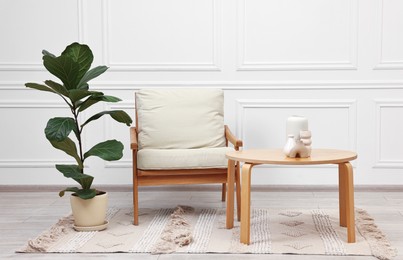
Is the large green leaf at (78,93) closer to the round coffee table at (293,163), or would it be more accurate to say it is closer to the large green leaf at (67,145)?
the large green leaf at (67,145)

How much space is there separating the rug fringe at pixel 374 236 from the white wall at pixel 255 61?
41.2 inches

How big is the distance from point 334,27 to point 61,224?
8.57 ft

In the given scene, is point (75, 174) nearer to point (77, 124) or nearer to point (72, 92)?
point (77, 124)

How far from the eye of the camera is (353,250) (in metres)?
3.18

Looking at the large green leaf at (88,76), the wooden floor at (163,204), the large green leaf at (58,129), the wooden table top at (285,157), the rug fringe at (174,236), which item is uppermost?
the large green leaf at (88,76)

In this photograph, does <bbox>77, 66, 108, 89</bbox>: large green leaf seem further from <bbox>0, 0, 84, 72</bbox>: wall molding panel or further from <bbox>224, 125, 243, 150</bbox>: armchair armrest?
<bbox>0, 0, 84, 72</bbox>: wall molding panel

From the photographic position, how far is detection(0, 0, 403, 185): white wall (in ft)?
16.1

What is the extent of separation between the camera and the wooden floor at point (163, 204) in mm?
3484

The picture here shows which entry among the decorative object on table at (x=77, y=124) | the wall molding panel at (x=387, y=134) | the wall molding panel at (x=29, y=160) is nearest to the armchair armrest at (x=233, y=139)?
the decorative object on table at (x=77, y=124)

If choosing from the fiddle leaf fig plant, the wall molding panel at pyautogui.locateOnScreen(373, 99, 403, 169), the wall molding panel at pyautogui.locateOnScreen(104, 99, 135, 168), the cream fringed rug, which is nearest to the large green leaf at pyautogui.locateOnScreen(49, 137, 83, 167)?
the fiddle leaf fig plant

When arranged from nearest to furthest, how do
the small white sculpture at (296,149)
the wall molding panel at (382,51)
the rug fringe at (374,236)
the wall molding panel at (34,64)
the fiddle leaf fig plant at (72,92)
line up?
the rug fringe at (374,236), the small white sculpture at (296,149), the fiddle leaf fig plant at (72,92), the wall molding panel at (382,51), the wall molding panel at (34,64)

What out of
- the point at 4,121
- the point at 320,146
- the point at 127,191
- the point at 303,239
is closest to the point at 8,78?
the point at 4,121

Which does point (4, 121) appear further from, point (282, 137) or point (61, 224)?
point (282, 137)

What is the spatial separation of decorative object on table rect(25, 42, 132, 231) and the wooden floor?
336mm
